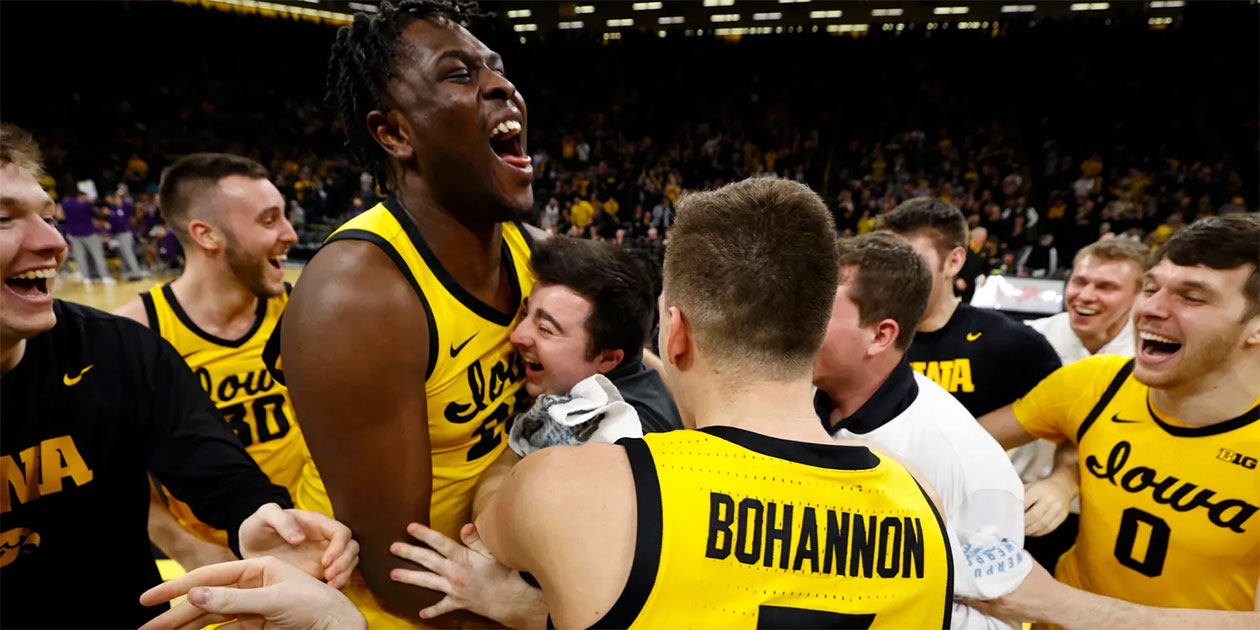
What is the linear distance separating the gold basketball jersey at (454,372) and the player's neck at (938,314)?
218 centimetres

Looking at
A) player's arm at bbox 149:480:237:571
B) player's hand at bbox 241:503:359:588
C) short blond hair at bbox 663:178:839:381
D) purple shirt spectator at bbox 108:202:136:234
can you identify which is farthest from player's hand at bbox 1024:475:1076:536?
purple shirt spectator at bbox 108:202:136:234

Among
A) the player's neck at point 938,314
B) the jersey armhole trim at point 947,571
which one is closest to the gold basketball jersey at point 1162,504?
the player's neck at point 938,314

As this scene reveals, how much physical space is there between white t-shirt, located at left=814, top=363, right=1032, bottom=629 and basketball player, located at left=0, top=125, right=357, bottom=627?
4.64 ft

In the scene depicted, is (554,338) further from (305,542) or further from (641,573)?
(641,573)

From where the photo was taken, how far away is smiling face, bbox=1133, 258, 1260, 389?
2264 millimetres

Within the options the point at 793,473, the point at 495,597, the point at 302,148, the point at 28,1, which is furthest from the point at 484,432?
the point at 28,1

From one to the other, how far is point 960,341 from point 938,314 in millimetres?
186

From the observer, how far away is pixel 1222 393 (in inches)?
90.4

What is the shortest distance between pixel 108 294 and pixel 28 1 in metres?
11.3

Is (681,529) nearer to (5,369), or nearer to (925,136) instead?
(5,369)

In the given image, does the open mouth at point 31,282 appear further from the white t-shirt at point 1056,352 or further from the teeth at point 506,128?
the white t-shirt at point 1056,352

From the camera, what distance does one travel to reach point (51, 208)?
188 cm

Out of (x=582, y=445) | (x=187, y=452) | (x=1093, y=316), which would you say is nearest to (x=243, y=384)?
(x=187, y=452)

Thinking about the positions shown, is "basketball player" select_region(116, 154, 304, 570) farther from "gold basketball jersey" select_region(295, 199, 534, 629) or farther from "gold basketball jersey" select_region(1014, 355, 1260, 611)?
"gold basketball jersey" select_region(1014, 355, 1260, 611)
